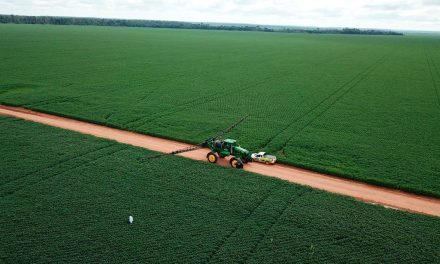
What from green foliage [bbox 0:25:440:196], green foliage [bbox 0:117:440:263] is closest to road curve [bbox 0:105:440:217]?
green foliage [bbox 0:25:440:196]

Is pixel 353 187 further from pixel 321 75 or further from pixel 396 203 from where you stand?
pixel 321 75

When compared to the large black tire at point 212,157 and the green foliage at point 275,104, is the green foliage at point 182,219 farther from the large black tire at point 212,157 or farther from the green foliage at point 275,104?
the green foliage at point 275,104

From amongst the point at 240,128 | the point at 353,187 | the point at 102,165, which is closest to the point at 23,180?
the point at 102,165

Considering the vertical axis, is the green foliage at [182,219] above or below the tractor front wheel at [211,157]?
below

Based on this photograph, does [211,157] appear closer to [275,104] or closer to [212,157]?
[212,157]

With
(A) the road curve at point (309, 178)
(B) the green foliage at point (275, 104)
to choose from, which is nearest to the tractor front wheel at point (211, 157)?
(A) the road curve at point (309, 178)
